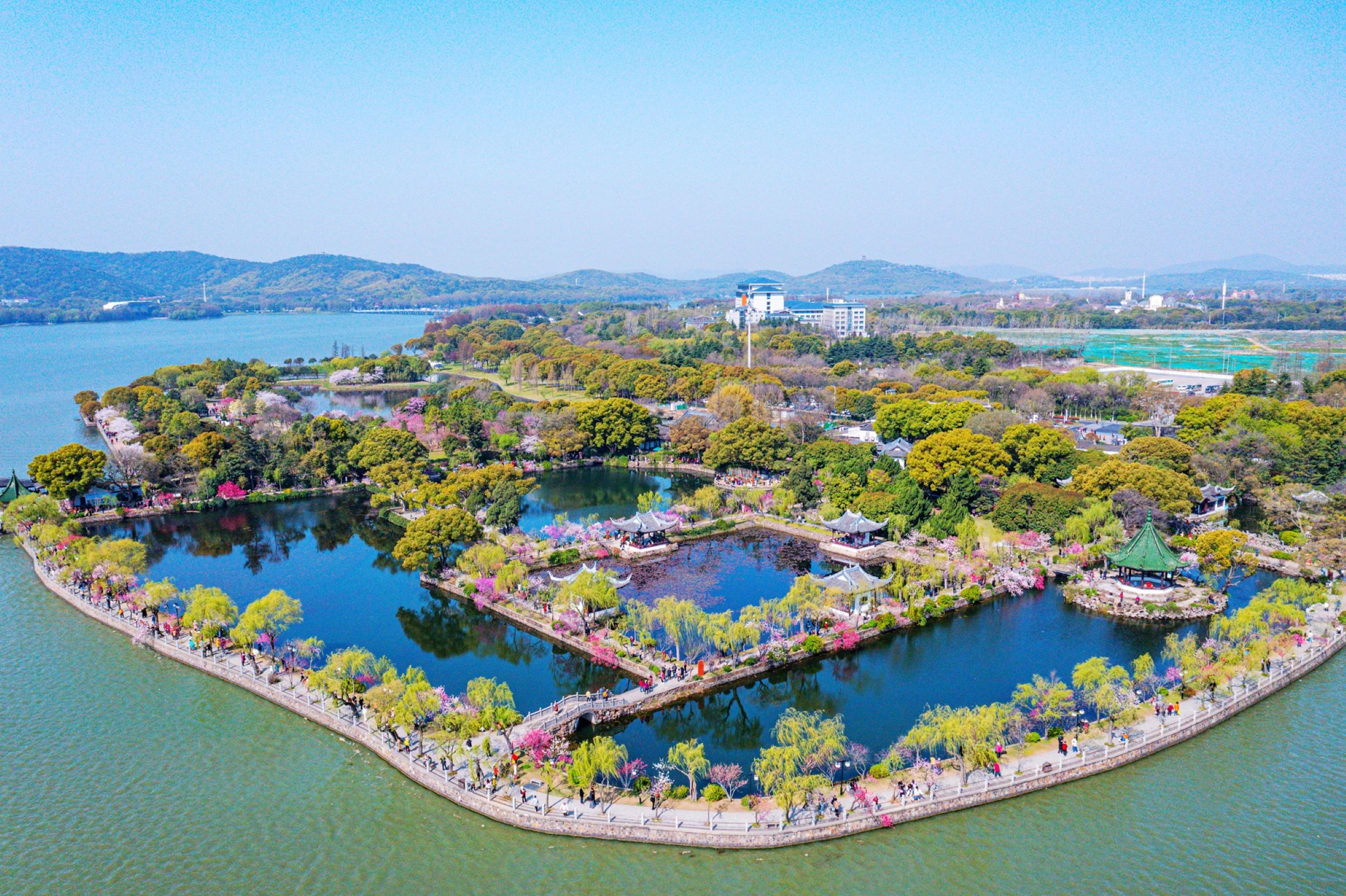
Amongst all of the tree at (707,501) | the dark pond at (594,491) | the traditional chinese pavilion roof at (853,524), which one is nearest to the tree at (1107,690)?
the traditional chinese pavilion roof at (853,524)

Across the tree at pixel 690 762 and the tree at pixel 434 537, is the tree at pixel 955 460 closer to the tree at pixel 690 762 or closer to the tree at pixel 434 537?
the tree at pixel 434 537

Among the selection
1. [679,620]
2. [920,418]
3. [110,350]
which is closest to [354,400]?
[920,418]

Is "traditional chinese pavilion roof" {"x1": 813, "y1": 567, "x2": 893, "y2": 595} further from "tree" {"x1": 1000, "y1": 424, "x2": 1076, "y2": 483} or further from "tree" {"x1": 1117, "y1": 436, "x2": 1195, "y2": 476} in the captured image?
"tree" {"x1": 1117, "y1": 436, "x2": 1195, "y2": 476}

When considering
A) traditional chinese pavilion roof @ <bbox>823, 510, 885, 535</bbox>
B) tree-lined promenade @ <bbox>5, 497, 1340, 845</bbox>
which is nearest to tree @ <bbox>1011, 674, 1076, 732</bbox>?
tree-lined promenade @ <bbox>5, 497, 1340, 845</bbox>

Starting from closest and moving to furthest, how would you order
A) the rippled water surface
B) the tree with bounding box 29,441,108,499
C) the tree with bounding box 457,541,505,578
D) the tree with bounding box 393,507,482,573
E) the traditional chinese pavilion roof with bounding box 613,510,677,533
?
the rippled water surface < the tree with bounding box 457,541,505,578 < the tree with bounding box 393,507,482,573 < the traditional chinese pavilion roof with bounding box 613,510,677,533 < the tree with bounding box 29,441,108,499

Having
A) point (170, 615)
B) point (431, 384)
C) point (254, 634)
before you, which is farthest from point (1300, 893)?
point (431, 384)

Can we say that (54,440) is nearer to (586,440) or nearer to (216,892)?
(586,440)

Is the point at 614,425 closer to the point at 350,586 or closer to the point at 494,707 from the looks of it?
the point at 350,586

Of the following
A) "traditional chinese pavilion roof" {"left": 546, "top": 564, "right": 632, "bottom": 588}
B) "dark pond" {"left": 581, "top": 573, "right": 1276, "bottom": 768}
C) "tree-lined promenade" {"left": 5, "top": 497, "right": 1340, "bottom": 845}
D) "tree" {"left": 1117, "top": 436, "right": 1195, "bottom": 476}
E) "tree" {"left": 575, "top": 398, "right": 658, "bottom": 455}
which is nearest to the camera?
"tree-lined promenade" {"left": 5, "top": 497, "right": 1340, "bottom": 845}
